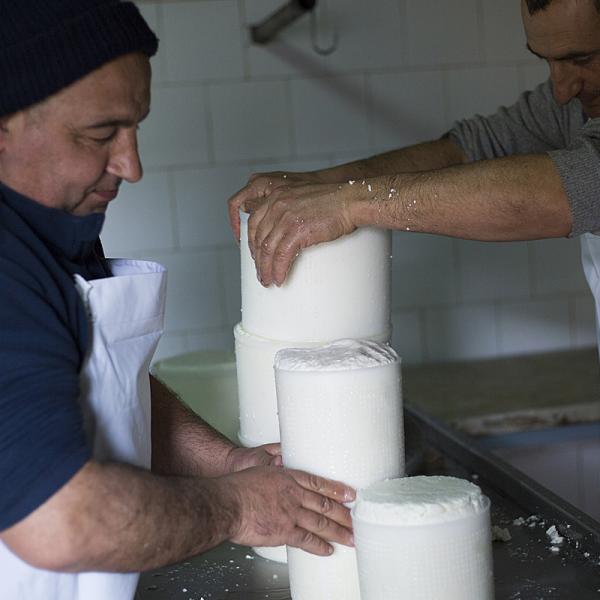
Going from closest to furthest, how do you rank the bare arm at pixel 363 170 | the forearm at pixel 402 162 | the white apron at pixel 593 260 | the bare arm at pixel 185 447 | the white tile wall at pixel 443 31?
the bare arm at pixel 185 447
the bare arm at pixel 363 170
the forearm at pixel 402 162
the white apron at pixel 593 260
the white tile wall at pixel 443 31

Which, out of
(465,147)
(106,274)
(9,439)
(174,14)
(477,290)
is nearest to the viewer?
(9,439)

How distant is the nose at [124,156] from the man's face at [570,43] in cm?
76

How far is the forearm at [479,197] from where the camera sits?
4.33 ft

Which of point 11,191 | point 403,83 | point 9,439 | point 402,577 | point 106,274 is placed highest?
point 403,83

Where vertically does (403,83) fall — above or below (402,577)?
above

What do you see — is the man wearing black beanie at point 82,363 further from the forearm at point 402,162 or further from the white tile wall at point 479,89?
the white tile wall at point 479,89

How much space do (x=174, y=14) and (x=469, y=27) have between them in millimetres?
857

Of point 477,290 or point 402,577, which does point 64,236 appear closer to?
point 402,577

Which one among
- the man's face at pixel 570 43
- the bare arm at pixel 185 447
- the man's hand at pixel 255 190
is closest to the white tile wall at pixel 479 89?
the man's face at pixel 570 43

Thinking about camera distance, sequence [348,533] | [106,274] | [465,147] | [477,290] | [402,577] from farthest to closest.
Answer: [477,290]
[465,147]
[106,274]
[348,533]
[402,577]

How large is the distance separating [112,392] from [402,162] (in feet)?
2.76

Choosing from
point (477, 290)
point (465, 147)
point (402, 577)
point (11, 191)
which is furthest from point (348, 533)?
point (477, 290)

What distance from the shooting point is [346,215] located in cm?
129

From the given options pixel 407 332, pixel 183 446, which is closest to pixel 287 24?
pixel 407 332
